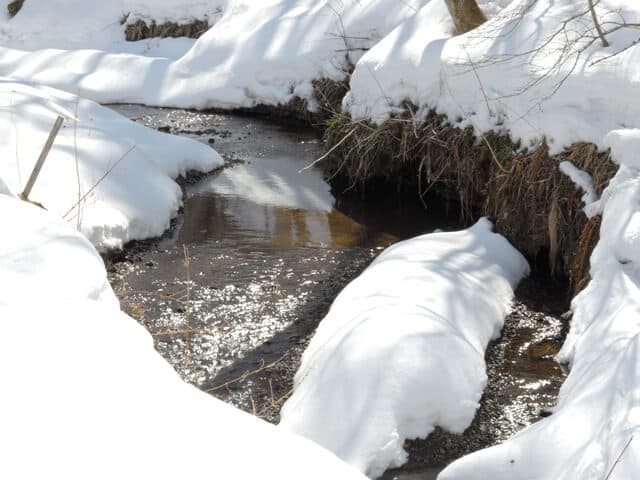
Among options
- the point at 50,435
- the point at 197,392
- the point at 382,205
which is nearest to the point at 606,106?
the point at 382,205

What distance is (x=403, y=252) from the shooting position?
6.01 meters

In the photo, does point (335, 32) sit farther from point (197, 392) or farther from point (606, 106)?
point (197, 392)

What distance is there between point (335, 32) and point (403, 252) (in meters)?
6.81

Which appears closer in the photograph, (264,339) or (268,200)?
(264,339)

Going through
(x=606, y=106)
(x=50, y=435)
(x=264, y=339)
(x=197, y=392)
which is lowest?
(x=264, y=339)

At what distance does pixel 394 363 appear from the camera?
168 inches

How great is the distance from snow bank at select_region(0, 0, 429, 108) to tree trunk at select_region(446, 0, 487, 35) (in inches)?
83.4

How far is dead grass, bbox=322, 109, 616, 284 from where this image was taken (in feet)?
20.5

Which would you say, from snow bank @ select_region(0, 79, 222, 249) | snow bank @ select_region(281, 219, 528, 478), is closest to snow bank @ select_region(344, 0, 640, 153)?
snow bank @ select_region(281, 219, 528, 478)

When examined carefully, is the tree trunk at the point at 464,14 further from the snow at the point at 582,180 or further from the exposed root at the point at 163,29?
the exposed root at the point at 163,29

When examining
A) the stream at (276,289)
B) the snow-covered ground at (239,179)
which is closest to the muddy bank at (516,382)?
the stream at (276,289)

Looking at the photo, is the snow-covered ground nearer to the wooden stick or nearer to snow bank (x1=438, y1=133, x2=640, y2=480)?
snow bank (x1=438, y1=133, x2=640, y2=480)

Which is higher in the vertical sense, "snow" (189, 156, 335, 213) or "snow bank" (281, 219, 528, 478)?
"snow bank" (281, 219, 528, 478)

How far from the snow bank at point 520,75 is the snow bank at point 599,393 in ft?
4.77
